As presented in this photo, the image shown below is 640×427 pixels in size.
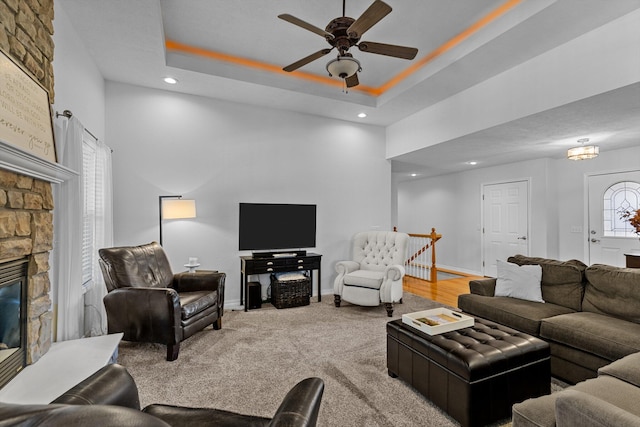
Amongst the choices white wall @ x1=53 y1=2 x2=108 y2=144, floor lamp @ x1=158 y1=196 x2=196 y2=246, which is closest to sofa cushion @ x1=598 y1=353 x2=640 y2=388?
floor lamp @ x1=158 y1=196 x2=196 y2=246

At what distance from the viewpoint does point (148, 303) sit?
2721mm

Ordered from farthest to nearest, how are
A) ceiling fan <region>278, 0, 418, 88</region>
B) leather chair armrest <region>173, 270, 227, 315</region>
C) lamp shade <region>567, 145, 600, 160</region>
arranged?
lamp shade <region>567, 145, 600, 160</region>, leather chair armrest <region>173, 270, 227, 315</region>, ceiling fan <region>278, 0, 418, 88</region>

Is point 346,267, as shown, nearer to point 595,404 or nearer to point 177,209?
point 177,209

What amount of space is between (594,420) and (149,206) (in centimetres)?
436

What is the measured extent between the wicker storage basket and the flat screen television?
0.54 m

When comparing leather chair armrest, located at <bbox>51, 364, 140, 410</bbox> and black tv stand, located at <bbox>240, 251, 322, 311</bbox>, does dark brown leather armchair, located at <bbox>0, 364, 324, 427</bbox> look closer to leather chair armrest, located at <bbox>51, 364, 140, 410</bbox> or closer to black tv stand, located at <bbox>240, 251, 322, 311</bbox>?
leather chair armrest, located at <bbox>51, 364, 140, 410</bbox>

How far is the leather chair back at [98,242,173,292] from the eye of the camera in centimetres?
288

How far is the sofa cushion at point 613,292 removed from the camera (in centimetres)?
245

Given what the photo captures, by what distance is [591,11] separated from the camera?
2475 mm

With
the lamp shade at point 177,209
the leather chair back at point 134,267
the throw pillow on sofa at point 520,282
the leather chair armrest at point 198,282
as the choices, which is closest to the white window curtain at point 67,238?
the leather chair back at point 134,267

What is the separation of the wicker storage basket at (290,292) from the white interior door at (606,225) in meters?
5.05

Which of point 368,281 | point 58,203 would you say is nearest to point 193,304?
point 58,203

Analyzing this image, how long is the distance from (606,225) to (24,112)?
741cm

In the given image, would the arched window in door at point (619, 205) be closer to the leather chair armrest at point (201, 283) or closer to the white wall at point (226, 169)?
the white wall at point (226, 169)
